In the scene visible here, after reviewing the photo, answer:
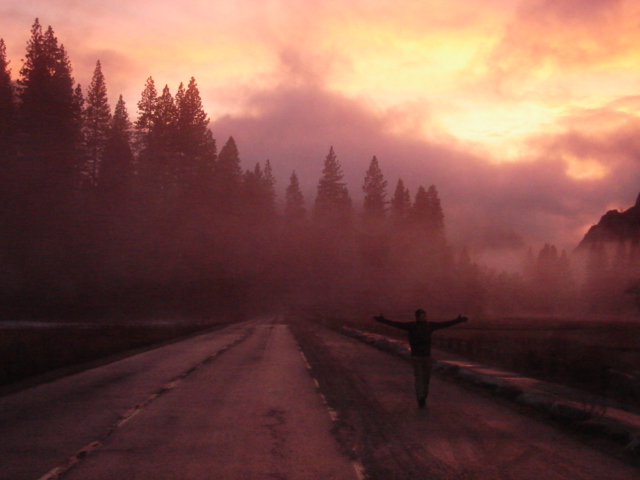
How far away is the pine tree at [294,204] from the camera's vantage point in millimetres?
115250

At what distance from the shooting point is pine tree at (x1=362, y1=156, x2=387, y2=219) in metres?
107

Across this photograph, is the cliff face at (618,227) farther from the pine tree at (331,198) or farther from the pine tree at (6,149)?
the pine tree at (6,149)

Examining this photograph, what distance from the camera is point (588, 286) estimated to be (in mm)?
154000

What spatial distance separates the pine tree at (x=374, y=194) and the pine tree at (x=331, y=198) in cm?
472

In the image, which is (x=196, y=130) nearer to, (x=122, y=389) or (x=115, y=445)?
(x=122, y=389)

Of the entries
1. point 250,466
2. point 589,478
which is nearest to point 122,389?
point 250,466

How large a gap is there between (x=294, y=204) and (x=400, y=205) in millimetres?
21591

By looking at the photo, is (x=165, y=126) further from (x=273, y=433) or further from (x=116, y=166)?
(x=273, y=433)

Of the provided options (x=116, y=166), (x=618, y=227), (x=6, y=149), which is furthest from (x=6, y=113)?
(x=618, y=227)

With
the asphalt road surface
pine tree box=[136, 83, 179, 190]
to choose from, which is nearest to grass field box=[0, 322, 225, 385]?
the asphalt road surface

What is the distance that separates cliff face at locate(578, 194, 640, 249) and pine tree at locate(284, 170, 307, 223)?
76.8 metres

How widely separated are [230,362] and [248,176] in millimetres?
90276

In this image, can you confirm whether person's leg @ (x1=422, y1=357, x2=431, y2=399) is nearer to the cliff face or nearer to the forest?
the forest

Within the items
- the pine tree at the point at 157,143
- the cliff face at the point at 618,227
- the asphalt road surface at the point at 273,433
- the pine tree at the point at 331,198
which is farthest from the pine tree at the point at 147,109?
the cliff face at the point at 618,227
